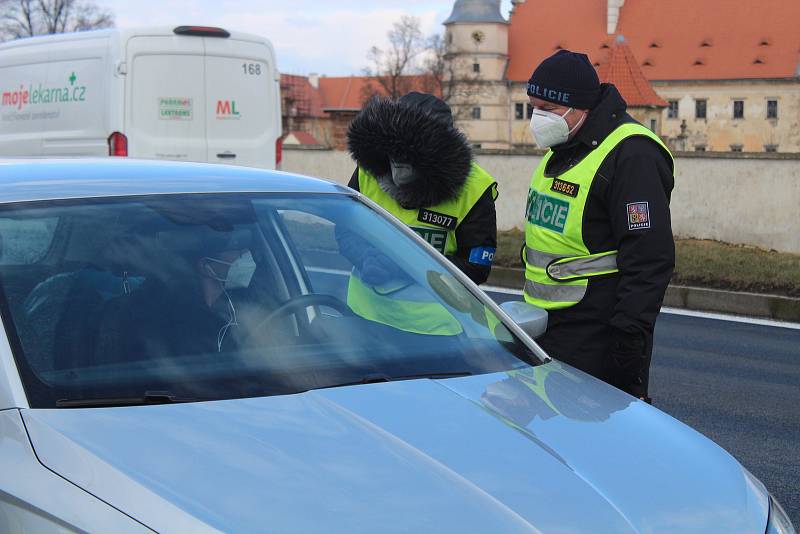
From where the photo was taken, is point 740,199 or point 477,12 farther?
point 477,12

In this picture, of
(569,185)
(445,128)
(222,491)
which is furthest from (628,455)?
(445,128)

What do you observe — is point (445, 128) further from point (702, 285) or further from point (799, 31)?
point (799, 31)

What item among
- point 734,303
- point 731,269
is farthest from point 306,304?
point 731,269

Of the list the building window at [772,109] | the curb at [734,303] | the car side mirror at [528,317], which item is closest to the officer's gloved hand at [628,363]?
the car side mirror at [528,317]

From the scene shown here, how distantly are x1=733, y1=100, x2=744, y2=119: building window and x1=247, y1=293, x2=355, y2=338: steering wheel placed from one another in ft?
341

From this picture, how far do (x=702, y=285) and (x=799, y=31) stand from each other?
9797cm

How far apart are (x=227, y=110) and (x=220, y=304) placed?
10.2 metres

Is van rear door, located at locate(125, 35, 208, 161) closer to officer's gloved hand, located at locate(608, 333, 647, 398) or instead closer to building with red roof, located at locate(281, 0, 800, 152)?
officer's gloved hand, located at locate(608, 333, 647, 398)

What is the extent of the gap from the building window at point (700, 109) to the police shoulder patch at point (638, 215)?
104 meters

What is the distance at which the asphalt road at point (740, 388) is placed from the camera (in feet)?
20.3

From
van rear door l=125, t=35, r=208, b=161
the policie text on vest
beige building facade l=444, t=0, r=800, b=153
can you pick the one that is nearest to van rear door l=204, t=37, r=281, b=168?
van rear door l=125, t=35, r=208, b=161

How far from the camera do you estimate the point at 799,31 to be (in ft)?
341

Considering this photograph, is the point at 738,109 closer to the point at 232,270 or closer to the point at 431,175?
the point at 431,175

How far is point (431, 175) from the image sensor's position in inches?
179
